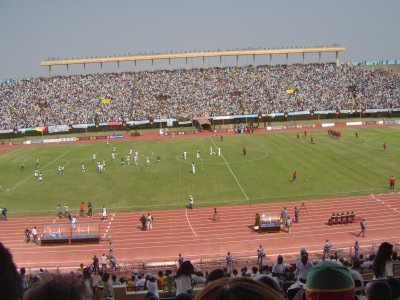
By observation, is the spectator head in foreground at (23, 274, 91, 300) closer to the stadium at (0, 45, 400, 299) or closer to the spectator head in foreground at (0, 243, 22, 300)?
the spectator head in foreground at (0, 243, 22, 300)

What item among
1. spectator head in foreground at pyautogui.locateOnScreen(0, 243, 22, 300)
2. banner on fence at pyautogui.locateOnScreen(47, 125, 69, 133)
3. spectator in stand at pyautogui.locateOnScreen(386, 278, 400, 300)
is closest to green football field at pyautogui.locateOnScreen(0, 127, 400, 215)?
banner on fence at pyautogui.locateOnScreen(47, 125, 69, 133)

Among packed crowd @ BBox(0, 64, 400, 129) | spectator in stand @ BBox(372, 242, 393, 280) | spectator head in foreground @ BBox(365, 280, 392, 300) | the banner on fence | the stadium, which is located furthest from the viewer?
packed crowd @ BBox(0, 64, 400, 129)

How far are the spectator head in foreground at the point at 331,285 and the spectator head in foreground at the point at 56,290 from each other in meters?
1.47

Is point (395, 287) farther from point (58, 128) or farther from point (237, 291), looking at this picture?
point (58, 128)

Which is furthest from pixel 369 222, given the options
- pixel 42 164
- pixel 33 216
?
pixel 42 164

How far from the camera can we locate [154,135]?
72.1m

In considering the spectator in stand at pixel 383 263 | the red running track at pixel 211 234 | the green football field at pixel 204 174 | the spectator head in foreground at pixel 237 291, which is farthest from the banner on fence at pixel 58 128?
the spectator head in foreground at pixel 237 291

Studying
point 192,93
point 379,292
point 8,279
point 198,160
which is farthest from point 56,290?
point 192,93

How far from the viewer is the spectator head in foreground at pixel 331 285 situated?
118 inches

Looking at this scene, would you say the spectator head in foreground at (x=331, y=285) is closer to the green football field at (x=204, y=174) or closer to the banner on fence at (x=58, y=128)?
the green football field at (x=204, y=174)

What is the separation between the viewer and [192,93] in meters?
88.2

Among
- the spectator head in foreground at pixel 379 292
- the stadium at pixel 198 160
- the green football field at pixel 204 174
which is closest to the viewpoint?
Result: the spectator head in foreground at pixel 379 292

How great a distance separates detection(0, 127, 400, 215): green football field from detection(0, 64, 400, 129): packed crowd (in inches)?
762

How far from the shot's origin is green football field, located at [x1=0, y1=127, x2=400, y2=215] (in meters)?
37.1
